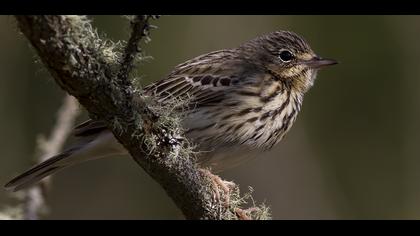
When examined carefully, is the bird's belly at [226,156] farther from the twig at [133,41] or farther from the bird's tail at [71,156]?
the twig at [133,41]

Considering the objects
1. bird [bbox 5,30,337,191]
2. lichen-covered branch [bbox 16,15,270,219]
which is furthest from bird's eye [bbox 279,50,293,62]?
lichen-covered branch [bbox 16,15,270,219]

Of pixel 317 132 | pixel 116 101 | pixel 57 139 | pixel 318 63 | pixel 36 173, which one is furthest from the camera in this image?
pixel 317 132

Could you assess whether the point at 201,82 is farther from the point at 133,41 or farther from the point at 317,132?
the point at 317,132

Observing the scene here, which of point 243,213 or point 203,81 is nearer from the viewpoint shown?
point 243,213

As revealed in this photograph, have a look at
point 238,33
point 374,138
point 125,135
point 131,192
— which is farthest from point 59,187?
point 125,135

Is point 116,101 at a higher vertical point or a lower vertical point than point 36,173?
higher

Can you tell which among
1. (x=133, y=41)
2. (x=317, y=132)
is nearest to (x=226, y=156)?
(x=133, y=41)

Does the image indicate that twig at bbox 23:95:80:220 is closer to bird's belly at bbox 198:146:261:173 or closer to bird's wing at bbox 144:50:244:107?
bird's wing at bbox 144:50:244:107
